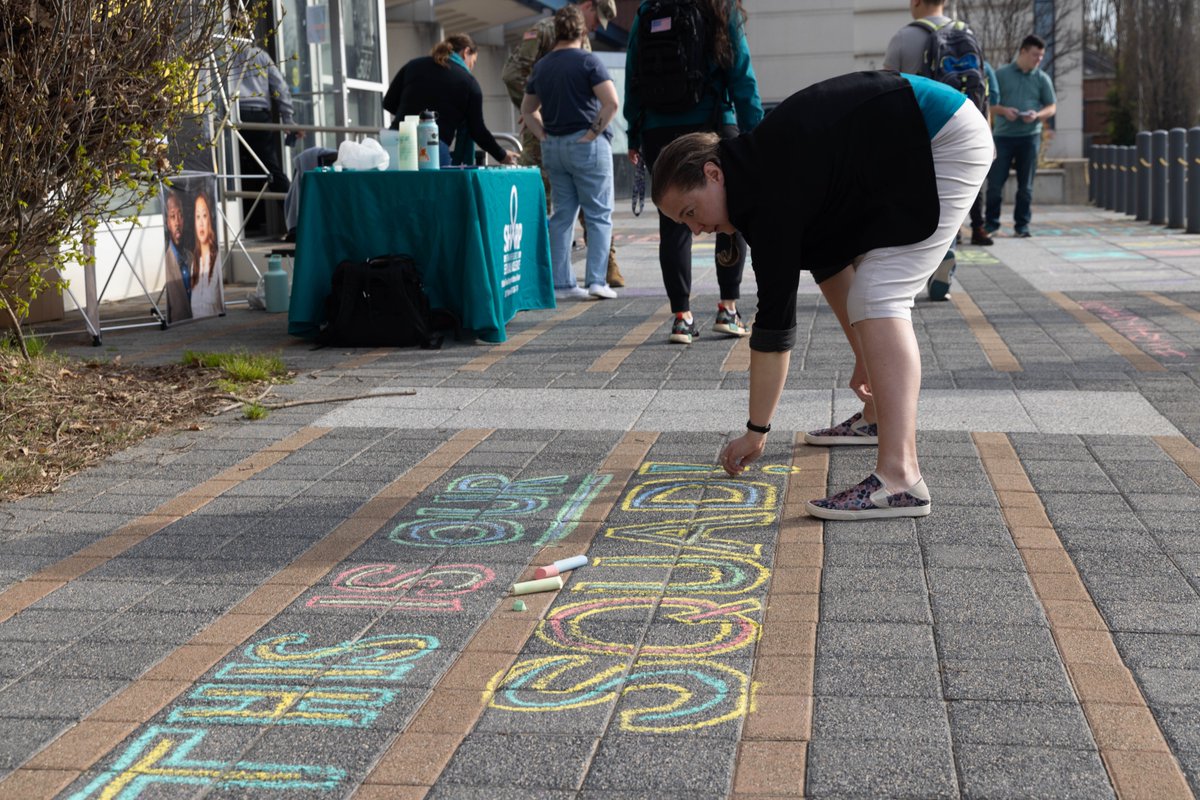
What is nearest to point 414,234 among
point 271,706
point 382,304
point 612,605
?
point 382,304

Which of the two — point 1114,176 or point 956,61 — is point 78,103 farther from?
point 1114,176

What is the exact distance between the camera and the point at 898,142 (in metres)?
3.89

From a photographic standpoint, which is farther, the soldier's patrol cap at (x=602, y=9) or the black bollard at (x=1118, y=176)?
the black bollard at (x=1118, y=176)

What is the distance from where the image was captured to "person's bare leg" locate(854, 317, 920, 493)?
13.0 feet

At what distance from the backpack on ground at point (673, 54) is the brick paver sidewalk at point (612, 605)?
1843 mm

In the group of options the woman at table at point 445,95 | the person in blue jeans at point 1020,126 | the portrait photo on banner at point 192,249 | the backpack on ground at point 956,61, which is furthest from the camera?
the person in blue jeans at point 1020,126

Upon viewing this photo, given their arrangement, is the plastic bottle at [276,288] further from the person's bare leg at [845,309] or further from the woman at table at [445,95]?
the person's bare leg at [845,309]

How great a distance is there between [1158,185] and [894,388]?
547 inches

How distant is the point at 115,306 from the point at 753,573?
6953mm

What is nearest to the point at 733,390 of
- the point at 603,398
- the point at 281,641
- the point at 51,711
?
the point at 603,398

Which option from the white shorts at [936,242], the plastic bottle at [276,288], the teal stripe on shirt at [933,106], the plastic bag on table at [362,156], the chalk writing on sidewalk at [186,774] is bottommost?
the chalk writing on sidewalk at [186,774]

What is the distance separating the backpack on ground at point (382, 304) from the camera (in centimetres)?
730

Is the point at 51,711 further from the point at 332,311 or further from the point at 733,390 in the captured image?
the point at 332,311

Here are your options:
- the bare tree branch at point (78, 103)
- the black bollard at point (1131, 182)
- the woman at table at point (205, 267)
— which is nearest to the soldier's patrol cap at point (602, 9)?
the woman at table at point (205, 267)
